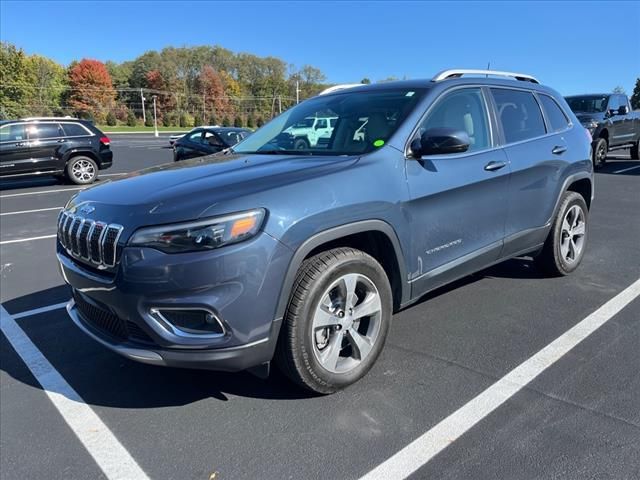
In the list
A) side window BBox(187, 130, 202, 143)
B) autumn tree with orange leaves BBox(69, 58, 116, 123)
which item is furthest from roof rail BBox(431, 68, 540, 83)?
autumn tree with orange leaves BBox(69, 58, 116, 123)

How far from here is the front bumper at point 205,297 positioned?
7.83 ft

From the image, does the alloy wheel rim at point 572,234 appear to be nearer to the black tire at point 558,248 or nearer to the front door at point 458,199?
the black tire at point 558,248

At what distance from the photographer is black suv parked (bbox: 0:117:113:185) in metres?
12.4

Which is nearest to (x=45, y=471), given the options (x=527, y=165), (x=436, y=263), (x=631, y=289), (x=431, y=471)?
(x=431, y=471)

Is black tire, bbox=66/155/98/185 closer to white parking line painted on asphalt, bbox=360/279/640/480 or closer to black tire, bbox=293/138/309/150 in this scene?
black tire, bbox=293/138/309/150

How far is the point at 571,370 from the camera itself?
3.15 m

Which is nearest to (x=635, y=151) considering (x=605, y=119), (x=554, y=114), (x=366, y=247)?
(x=605, y=119)

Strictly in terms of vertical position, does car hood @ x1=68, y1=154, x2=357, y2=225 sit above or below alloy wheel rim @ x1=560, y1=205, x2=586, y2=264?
above

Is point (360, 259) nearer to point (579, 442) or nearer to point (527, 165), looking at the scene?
point (579, 442)

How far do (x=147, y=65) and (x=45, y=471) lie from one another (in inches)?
4410

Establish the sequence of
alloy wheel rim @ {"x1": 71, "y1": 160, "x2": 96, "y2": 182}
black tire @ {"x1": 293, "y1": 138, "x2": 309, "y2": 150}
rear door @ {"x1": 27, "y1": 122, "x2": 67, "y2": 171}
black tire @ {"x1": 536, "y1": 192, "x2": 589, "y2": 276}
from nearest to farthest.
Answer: black tire @ {"x1": 293, "y1": 138, "x2": 309, "y2": 150} < black tire @ {"x1": 536, "y1": 192, "x2": 589, "y2": 276} < rear door @ {"x1": 27, "y1": 122, "x2": 67, "y2": 171} < alloy wheel rim @ {"x1": 71, "y1": 160, "x2": 96, "y2": 182}

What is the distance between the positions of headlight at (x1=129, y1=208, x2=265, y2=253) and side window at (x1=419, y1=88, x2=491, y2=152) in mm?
1633

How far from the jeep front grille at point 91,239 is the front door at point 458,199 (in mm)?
1667

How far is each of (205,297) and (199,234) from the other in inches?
11.6
